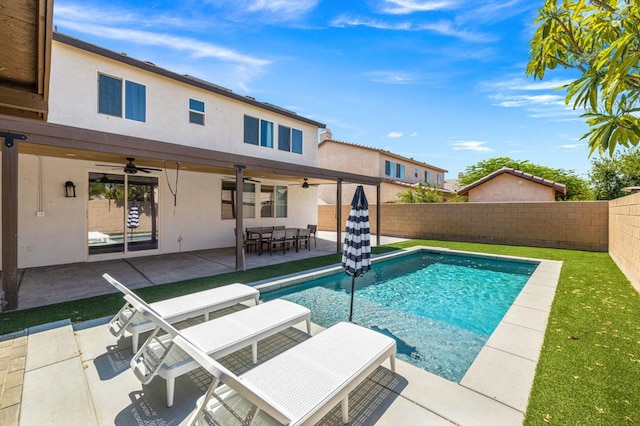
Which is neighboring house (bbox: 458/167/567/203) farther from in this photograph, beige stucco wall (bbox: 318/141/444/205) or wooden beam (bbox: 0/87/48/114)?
wooden beam (bbox: 0/87/48/114)

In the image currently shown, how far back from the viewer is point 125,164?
9.93 metres

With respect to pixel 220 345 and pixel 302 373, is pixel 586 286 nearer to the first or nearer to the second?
pixel 302 373

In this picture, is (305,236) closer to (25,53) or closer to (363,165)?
(25,53)

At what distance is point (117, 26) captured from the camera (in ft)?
32.7

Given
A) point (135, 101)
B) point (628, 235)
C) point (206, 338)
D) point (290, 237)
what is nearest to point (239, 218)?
point (290, 237)

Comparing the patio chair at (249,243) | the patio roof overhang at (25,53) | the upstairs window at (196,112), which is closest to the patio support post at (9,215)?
the patio roof overhang at (25,53)

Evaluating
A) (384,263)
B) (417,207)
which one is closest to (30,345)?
(384,263)

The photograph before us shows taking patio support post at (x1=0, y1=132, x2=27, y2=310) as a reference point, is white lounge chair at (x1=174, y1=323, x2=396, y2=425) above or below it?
below

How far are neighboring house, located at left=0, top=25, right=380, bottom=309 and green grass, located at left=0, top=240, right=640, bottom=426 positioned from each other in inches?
51.7

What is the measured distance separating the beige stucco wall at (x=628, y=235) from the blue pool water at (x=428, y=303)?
2342 millimetres

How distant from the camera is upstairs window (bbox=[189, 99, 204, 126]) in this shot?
37.0ft

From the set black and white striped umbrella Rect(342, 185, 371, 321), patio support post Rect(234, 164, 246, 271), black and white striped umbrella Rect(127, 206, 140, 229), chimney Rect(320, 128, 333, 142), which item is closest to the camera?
black and white striped umbrella Rect(342, 185, 371, 321)

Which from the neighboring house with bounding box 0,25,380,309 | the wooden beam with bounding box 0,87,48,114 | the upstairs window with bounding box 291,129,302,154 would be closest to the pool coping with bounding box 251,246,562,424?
the wooden beam with bounding box 0,87,48,114

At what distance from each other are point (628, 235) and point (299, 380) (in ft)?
34.0
